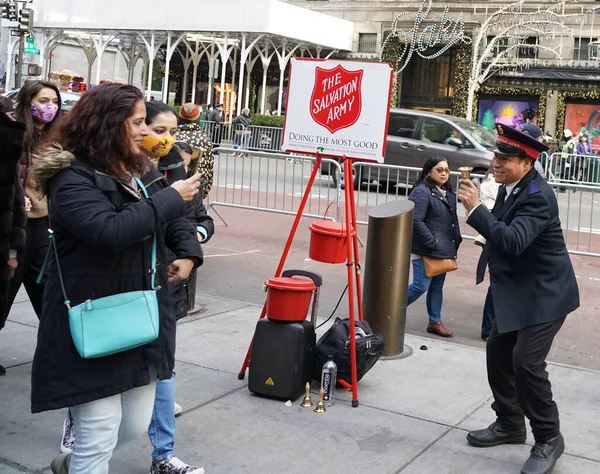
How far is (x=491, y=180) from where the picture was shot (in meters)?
8.17

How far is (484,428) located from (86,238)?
2847mm

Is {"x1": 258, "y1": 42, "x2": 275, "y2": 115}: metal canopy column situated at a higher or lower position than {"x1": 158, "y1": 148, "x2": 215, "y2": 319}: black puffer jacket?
higher

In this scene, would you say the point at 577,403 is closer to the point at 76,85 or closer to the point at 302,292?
the point at 302,292

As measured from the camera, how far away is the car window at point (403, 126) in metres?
18.6

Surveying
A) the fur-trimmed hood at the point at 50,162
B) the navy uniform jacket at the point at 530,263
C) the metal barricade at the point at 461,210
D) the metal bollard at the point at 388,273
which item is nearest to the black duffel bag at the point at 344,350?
the metal bollard at the point at 388,273

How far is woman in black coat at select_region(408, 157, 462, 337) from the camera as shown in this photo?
7.28 m

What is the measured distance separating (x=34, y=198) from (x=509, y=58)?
99.9ft

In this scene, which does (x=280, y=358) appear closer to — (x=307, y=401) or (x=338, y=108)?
(x=307, y=401)

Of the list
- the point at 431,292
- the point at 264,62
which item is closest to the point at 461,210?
the point at 431,292

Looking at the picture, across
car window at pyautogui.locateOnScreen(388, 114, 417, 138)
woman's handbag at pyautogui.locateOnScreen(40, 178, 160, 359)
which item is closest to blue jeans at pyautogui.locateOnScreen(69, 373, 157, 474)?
woman's handbag at pyautogui.locateOnScreen(40, 178, 160, 359)

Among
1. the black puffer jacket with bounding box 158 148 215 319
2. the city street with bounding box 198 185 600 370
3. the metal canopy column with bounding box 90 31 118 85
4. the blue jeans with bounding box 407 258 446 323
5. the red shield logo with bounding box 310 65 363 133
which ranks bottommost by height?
the city street with bounding box 198 185 600 370

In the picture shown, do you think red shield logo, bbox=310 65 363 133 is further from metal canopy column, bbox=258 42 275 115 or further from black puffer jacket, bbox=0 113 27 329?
metal canopy column, bbox=258 42 275 115

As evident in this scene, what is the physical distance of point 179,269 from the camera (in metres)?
3.74

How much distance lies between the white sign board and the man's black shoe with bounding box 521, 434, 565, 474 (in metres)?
1.97
